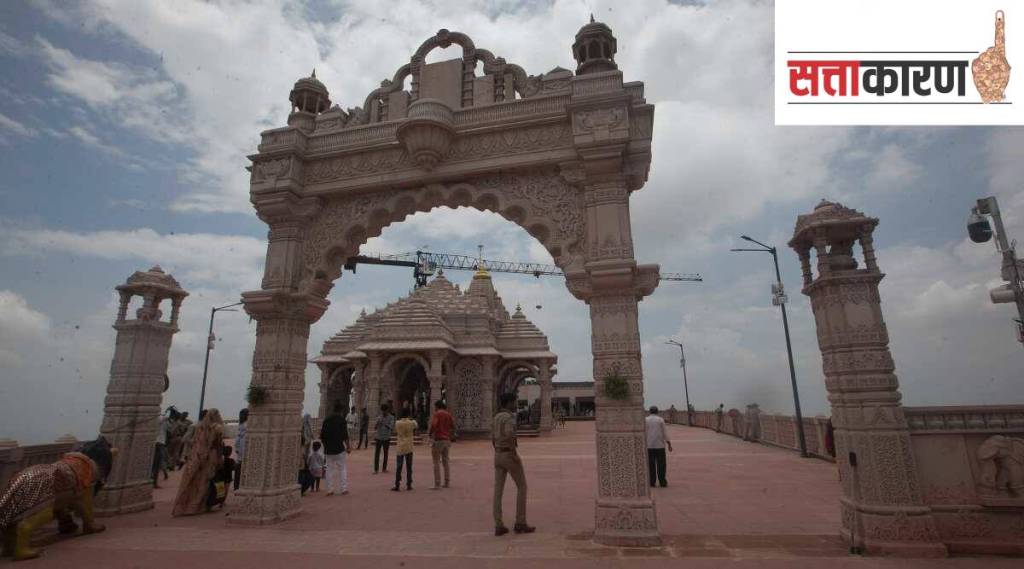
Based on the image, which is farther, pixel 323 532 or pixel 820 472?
pixel 820 472

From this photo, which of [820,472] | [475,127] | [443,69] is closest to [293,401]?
[475,127]

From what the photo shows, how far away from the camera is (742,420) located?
18844 mm

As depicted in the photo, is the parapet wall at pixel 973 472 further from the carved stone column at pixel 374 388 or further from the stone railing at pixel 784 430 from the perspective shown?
the carved stone column at pixel 374 388

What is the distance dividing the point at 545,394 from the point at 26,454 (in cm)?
1768

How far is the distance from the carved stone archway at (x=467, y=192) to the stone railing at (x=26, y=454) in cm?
247

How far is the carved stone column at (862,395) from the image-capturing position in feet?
16.6

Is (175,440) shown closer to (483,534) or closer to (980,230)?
(483,534)

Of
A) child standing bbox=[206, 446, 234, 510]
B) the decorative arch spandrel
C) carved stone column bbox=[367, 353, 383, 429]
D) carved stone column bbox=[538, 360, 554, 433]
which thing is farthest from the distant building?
the decorative arch spandrel

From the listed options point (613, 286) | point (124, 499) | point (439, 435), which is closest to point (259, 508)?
point (124, 499)

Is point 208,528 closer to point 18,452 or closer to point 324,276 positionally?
point 18,452

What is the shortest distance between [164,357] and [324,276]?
10.9ft

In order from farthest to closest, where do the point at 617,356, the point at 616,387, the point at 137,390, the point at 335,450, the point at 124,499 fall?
1. the point at 335,450
2. the point at 137,390
3. the point at 124,499
4. the point at 617,356
5. the point at 616,387

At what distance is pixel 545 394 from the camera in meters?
22.3

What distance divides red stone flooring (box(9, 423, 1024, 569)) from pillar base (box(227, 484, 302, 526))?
14cm
